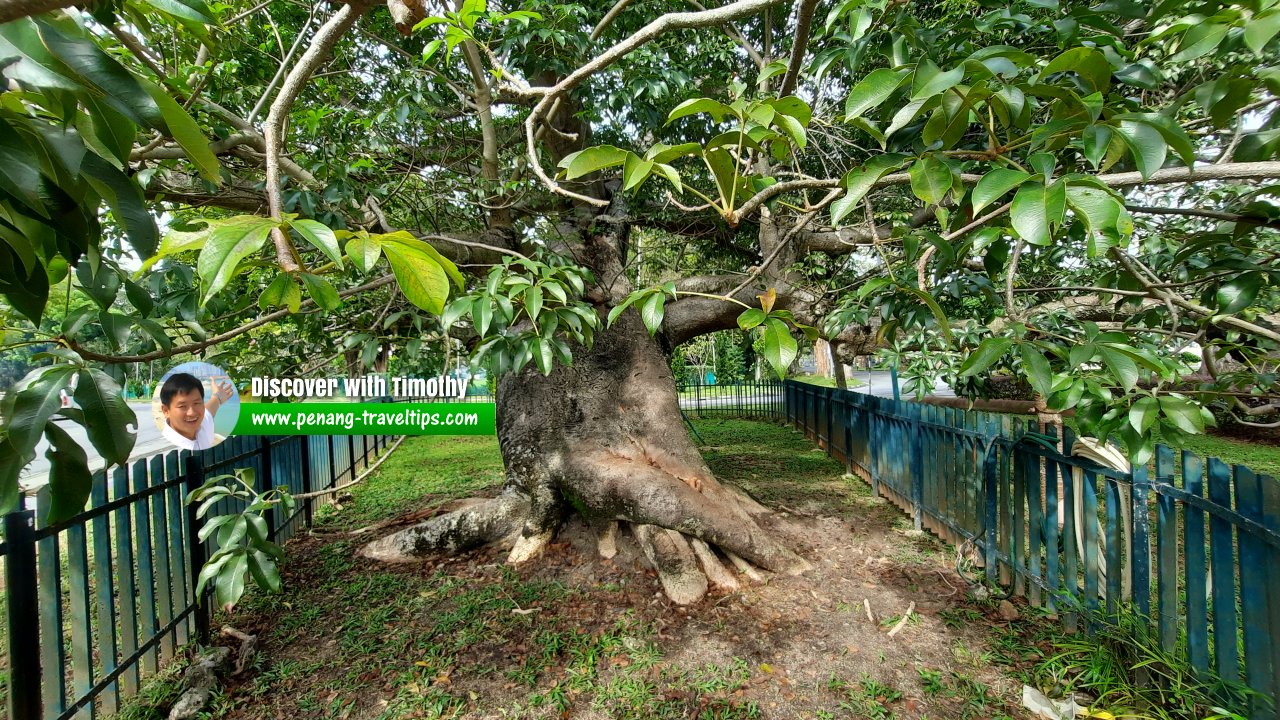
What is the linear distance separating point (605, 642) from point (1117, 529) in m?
2.68

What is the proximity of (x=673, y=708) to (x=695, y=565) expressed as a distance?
123 centimetres

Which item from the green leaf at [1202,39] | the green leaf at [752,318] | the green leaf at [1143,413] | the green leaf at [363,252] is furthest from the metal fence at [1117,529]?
the green leaf at [363,252]

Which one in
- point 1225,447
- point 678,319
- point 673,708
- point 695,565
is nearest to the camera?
point 673,708

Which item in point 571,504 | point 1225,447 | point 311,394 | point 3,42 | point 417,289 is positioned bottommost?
point 1225,447

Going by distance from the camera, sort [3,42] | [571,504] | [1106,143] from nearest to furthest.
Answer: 1. [3,42]
2. [1106,143]
3. [571,504]

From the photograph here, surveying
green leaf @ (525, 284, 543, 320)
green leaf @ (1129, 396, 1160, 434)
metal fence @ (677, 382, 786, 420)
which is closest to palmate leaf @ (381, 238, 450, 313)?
green leaf @ (525, 284, 543, 320)

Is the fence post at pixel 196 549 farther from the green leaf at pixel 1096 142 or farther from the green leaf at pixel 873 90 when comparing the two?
the green leaf at pixel 1096 142

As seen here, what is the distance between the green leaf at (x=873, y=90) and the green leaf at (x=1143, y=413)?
1308 millimetres

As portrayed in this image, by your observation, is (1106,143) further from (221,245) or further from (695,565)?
(695,565)

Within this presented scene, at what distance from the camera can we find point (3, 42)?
0.69 metres

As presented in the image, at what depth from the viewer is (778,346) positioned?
4.07ft

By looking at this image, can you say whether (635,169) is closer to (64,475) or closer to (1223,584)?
(64,475)

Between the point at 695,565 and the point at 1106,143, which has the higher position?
the point at 1106,143

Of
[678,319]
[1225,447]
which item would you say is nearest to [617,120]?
[678,319]
